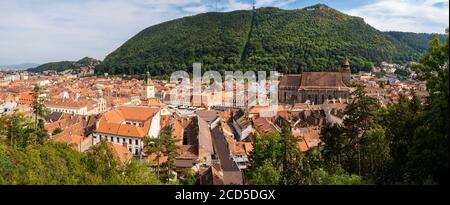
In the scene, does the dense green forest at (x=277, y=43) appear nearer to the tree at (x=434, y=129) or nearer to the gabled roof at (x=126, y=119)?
the gabled roof at (x=126, y=119)

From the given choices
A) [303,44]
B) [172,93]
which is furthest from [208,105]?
[303,44]

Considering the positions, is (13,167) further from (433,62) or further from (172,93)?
(172,93)

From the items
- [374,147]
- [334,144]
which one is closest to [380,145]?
[374,147]

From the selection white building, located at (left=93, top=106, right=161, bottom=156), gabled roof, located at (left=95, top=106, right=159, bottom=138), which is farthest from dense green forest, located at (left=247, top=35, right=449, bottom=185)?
gabled roof, located at (left=95, top=106, right=159, bottom=138)

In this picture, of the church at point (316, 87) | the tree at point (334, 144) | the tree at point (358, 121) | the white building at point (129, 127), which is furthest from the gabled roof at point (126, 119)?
the church at point (316, 87)

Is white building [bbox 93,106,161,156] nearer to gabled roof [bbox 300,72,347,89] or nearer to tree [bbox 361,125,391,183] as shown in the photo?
tree [bbox 361,125,391,183]

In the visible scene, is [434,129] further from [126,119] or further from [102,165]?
[126,119]
